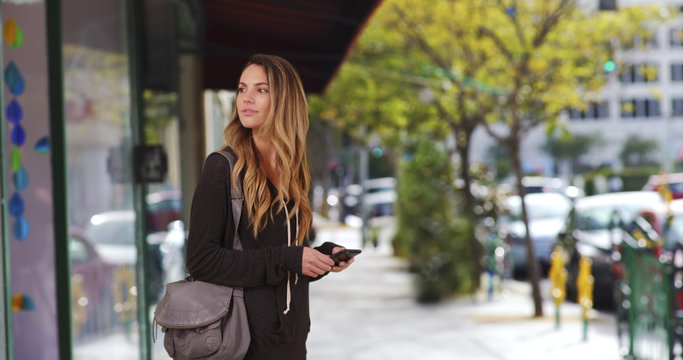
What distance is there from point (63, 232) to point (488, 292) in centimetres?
1044

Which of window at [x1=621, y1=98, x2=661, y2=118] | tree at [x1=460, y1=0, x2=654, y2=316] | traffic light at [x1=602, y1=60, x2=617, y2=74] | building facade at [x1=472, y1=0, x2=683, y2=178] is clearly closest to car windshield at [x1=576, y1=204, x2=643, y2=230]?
tree at [x1=460, y1=0, x2=654, y2=316]

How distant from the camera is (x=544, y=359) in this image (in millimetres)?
8992

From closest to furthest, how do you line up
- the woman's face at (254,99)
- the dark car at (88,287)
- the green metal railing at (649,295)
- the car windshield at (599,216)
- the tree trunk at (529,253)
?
the woman's face at (254,99) → the dark car at (88,287) → the green metal railing at (649,295) → the tree trunk at (529,253) → the car windshield at (599,216)

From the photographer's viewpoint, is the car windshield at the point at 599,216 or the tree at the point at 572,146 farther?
the tree at the point at 572,146

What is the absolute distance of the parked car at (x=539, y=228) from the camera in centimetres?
1719

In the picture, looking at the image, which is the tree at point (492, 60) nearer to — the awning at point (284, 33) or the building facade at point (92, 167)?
the awning at point (284, 33)

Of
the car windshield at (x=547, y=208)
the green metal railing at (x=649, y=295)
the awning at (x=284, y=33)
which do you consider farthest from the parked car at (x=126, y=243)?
the car windshield at (x=547, y=208)

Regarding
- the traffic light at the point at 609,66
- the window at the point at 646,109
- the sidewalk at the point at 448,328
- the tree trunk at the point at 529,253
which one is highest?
the window at the point at 646,109

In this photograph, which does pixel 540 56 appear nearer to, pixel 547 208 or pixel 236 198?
pixel 547 208

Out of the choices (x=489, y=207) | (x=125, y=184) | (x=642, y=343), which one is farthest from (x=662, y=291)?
(x=489, y=207)

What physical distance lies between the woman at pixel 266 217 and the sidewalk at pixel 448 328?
6.56 metres

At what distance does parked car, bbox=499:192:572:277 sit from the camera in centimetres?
1719

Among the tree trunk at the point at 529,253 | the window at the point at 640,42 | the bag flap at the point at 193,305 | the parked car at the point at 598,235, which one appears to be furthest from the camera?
the window at the point at 640,42

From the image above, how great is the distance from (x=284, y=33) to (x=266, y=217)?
6.93 m
